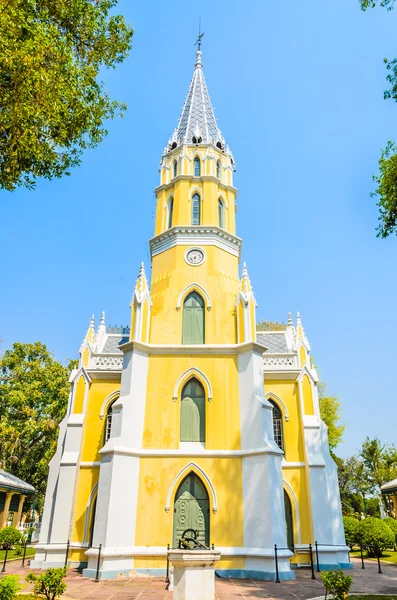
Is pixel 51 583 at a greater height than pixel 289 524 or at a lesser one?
lesser

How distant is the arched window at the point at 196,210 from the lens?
2088cm

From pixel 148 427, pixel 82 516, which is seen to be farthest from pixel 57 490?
pixel 148 427

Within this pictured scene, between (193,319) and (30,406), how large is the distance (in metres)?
21.2

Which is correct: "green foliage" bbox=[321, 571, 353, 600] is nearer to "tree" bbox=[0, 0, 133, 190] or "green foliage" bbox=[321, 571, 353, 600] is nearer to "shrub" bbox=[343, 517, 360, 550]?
"tree" bbox=[0, 0, 133, 190]

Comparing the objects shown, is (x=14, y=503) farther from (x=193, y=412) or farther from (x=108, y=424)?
(x=193, y=412)

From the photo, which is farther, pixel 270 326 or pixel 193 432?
pixel 270 326

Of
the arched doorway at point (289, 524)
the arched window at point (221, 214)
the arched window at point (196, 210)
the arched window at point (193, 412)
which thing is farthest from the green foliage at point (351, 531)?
the arched window at point (196, 210)

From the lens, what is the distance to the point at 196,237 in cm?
2008

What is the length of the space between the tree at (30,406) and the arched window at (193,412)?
19.0 m

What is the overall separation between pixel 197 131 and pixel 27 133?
15501 millimetres

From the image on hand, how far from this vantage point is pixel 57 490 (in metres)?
17.0

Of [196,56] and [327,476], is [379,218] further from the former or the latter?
[196,56]

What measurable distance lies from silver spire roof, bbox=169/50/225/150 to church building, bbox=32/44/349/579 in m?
2.19

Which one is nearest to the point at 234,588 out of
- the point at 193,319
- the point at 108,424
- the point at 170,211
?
the point at 108,424
